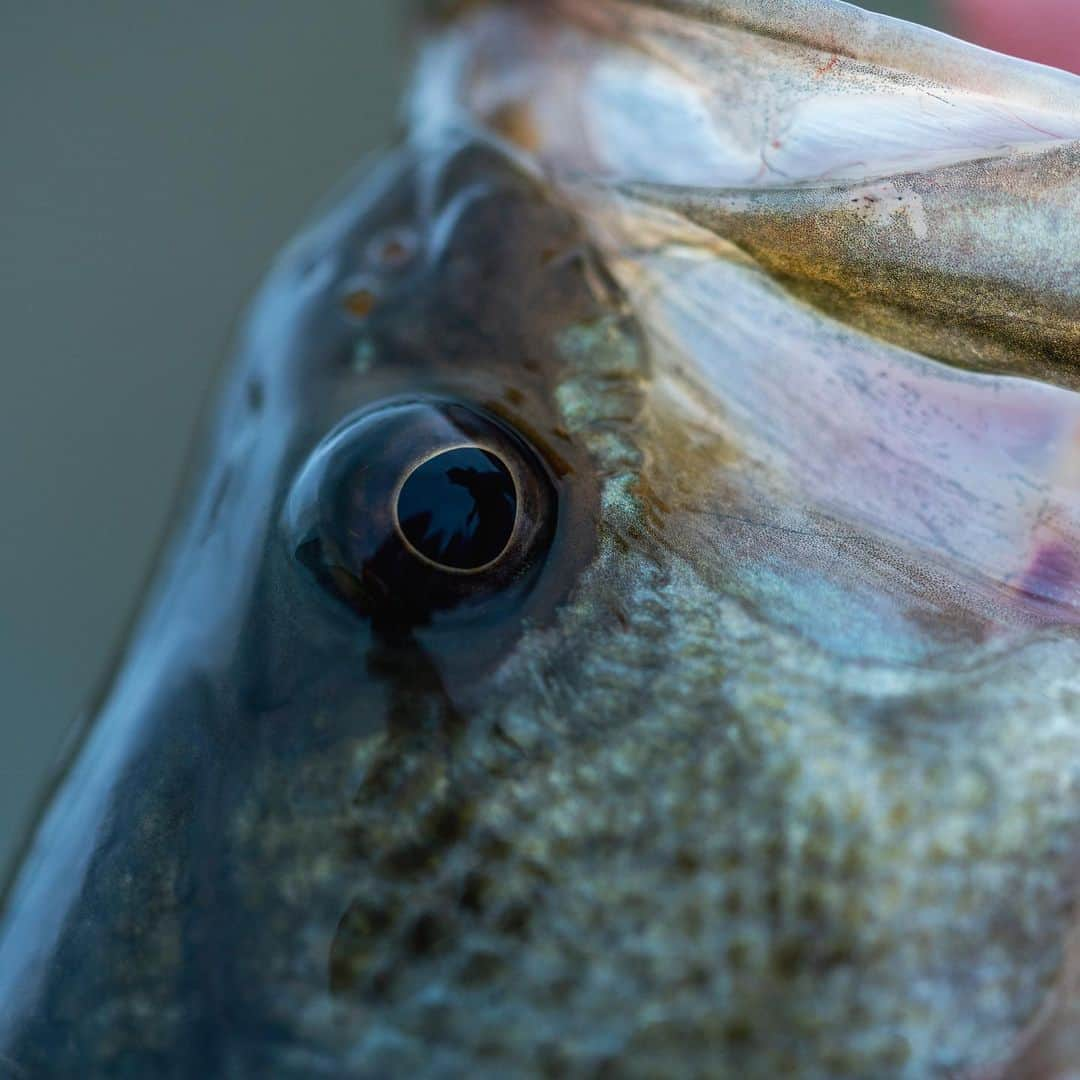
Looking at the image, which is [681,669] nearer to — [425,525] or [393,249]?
[425,525]

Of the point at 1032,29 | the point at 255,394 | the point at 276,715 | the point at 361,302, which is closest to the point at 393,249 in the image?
the point at 361,302

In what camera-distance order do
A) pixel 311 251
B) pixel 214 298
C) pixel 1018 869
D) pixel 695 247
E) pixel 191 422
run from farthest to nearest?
pixel 214 298, pixel 191 422, pixel 311 251, pixel 695 247, pixel 1018 869

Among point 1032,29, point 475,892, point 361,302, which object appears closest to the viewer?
point 475,892

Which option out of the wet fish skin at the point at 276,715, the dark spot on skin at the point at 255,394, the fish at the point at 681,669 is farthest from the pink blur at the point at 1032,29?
the dark spot on skin at the point at 255,394

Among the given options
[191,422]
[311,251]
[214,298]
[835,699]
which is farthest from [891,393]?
[214,298]

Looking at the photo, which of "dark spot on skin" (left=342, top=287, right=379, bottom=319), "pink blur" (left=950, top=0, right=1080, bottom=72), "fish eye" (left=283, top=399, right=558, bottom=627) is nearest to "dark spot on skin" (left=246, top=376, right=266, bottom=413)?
"dark spot on skin" (left=342, top=287, right=379, bottom=319)

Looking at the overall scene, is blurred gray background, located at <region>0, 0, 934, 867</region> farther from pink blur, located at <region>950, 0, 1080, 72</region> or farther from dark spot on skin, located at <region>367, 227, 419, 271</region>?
dark spot on skin, located at <region>367, 227, 419, 271</region>

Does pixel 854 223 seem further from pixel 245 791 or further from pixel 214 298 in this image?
pixel 214 298
